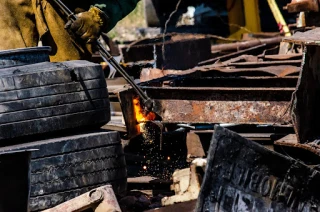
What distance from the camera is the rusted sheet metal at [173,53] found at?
29.7ft

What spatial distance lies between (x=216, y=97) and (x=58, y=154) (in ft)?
4.51

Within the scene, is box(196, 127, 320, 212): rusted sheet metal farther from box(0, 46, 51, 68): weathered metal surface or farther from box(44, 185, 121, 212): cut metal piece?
box(0, 46, 51, 68): weathered metal surface

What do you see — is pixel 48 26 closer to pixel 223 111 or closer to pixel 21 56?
pixel 21 56

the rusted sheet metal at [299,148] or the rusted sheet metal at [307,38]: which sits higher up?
the rusted sheet metal at [307,38]

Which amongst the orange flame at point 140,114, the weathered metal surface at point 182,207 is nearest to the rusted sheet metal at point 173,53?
the orange flame at point 140,114

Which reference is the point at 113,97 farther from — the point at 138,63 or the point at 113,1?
the point at 138,63

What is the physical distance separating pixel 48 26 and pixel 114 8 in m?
0.67

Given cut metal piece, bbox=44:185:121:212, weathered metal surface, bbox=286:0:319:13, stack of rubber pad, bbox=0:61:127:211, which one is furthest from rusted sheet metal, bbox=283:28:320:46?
weathered metal surface, bbox=286:0:319:13

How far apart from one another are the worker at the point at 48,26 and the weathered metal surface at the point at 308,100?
79.9 inches

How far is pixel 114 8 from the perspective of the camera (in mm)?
7512

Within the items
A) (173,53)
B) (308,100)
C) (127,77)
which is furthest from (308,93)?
(173,53)

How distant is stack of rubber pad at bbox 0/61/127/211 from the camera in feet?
17.5

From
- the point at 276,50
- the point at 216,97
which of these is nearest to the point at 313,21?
the point at 276,50

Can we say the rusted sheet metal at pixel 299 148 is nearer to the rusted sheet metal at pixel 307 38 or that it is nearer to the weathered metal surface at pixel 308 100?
the weathered metal surface at pixel 308 100
